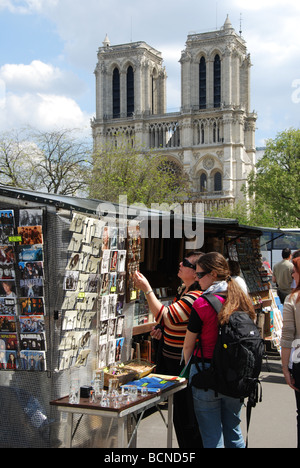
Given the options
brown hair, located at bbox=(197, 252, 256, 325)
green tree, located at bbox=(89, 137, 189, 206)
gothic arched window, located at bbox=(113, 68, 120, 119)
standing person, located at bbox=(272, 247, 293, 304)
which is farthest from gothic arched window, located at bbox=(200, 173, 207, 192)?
brown hair, located at bbox=(197, 252, 256, 325)

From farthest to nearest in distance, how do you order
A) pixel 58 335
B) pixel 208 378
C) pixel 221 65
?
pixel 221 65 → pixel 58 335 → pixel 208 378

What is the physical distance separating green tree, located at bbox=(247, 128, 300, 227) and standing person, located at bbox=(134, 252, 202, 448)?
129 ft

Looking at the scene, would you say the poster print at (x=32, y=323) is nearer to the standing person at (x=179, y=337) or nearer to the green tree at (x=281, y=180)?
the standing person at (x=179, y=337)

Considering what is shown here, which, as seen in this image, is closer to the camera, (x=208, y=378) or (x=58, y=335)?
(x=208, y=378)

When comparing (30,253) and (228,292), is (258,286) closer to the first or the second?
(30,253)

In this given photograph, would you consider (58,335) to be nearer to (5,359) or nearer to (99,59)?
(5,359)

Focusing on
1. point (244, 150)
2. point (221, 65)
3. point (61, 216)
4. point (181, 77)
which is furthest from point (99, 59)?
point (61, 216)

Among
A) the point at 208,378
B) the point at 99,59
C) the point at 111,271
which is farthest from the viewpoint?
the point at 99,59

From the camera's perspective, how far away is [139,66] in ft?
244

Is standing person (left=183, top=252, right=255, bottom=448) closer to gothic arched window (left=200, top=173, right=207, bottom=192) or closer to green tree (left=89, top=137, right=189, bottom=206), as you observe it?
green tree (left=89, top=137, right=189, bottom=206)

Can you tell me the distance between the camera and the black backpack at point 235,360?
395cm

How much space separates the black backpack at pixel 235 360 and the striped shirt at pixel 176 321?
558mm

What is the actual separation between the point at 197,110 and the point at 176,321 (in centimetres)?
7110
